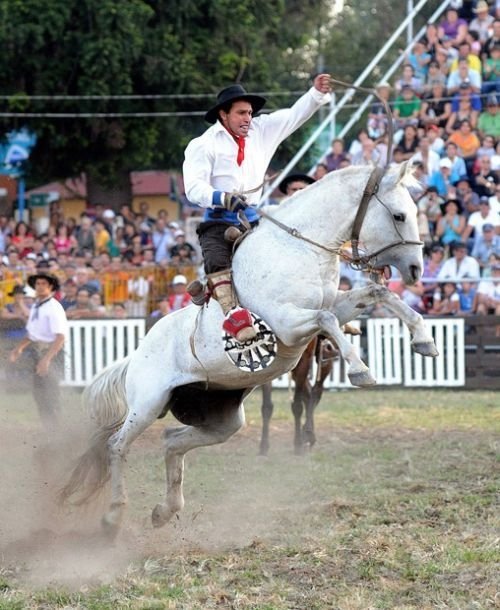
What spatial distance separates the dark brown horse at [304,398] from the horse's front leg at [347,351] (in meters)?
3.93

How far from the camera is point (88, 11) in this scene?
72.5 feet

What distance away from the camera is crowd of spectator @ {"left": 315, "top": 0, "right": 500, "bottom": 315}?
15.7m

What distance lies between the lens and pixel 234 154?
714cm

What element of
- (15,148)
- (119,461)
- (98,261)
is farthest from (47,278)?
(15,148)

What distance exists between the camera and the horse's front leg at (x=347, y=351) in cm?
630

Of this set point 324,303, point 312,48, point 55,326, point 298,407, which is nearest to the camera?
point 324,303

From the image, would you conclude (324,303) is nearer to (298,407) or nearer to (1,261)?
(298,407)

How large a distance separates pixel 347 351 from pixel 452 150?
10602 millimetres

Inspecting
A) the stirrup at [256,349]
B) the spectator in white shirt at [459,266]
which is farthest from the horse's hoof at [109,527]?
the spectator in white shirt at [459,266]

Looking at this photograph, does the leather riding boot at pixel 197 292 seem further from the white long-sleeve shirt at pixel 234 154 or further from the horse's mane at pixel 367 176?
the horse's mane at pixel 367 176

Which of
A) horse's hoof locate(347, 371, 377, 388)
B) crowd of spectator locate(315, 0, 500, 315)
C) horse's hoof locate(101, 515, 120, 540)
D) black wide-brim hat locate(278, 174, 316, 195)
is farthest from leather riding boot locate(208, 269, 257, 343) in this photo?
crowd of spectator locate(315, 0, 500, 315)

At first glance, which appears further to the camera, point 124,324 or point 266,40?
point 266,40

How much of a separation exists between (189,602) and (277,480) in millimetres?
3564

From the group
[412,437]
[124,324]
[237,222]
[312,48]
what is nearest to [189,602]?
[237,222]
